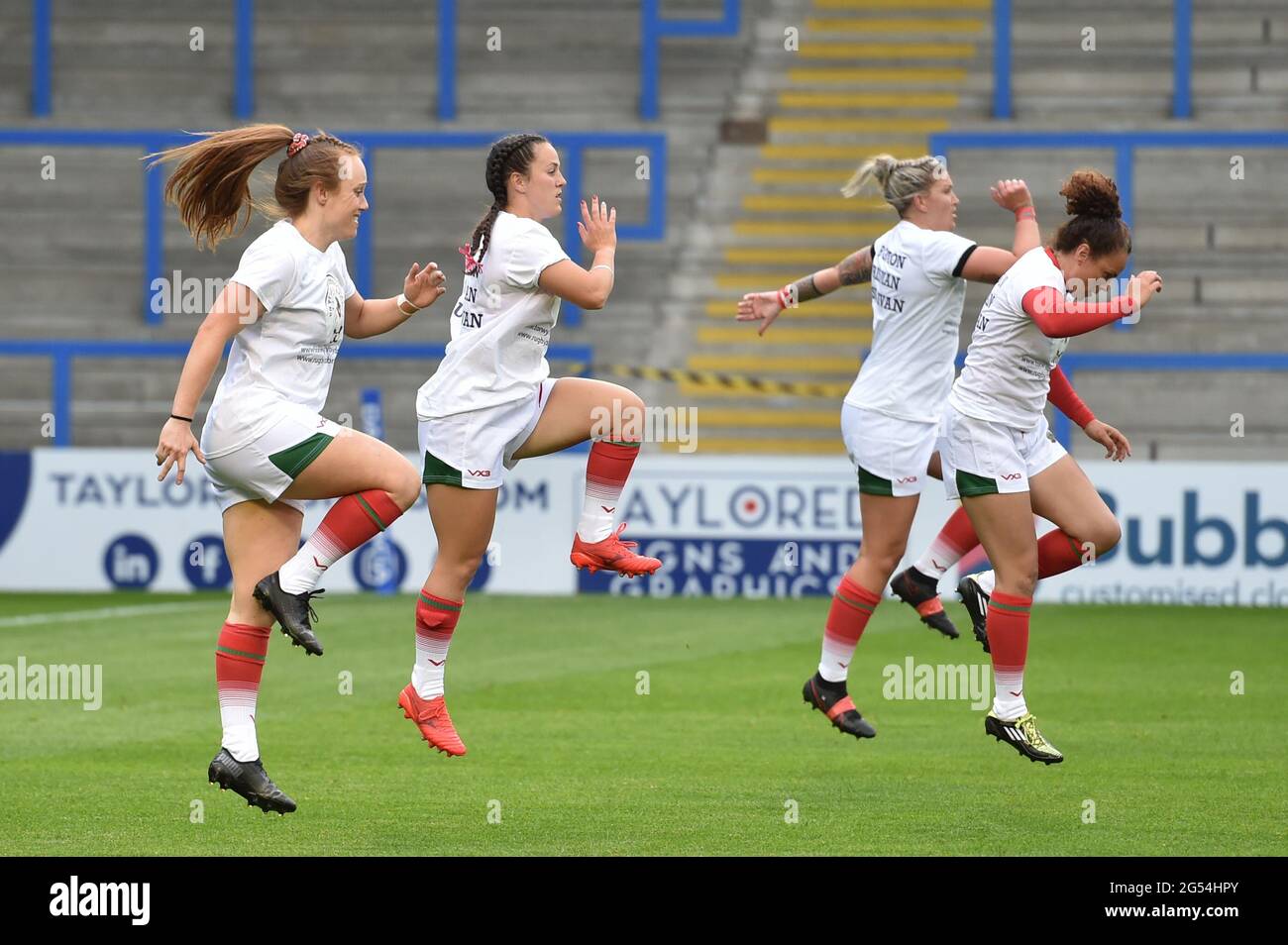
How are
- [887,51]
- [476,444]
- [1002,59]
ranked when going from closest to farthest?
[476,444]
[1002,59]
[887,51]

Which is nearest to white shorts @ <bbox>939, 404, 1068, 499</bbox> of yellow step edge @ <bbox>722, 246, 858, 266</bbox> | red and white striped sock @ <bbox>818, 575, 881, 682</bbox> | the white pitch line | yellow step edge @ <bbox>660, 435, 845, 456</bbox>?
red and white striped sock @ <bbox>818, 575, 881, 682</bbox>

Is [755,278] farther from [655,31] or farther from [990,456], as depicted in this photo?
[990,456]

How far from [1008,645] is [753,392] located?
1099 centimetres

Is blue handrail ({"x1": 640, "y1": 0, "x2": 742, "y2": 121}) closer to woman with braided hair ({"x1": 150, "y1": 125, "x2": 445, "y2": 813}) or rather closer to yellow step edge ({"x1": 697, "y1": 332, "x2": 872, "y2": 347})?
yellow step edge ({"x1": 697, "y1": 332, "x2": 872, "y2": 347})

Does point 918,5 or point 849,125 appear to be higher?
point 918,5

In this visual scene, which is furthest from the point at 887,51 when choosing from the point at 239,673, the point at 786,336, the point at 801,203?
the point at 239,673

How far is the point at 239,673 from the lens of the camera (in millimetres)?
6262

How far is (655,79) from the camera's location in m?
19.9

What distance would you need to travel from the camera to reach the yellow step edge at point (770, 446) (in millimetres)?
18125

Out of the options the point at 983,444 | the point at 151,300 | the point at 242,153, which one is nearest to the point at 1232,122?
the point at 151,300

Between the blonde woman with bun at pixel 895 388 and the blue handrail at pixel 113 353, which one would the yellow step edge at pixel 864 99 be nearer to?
the blue handrail at pixel 113 353

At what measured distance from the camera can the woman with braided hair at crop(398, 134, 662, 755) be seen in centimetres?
665

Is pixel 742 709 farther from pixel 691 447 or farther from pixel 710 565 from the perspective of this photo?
pixel 691 447

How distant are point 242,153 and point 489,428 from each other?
122cm
